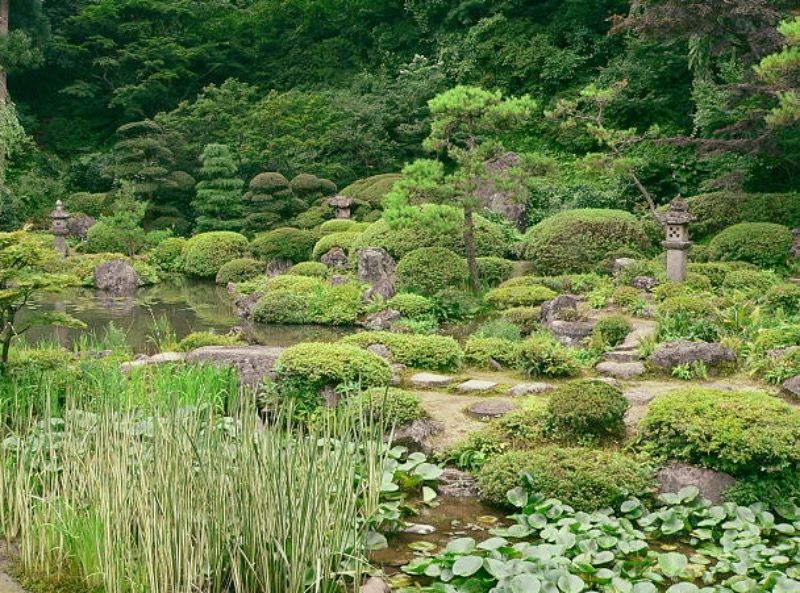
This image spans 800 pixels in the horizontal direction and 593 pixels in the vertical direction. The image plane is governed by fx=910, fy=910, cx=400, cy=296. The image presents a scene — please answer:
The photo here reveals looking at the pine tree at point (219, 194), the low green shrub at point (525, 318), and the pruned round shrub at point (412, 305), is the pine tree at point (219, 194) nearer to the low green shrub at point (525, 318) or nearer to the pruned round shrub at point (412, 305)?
the pruned round shrub at point (412, 305)

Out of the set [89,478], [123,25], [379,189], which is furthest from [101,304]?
[123,25]

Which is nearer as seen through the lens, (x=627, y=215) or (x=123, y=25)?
(x=627, y=215)

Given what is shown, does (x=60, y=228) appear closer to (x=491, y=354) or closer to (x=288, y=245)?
(x=288, y=245)

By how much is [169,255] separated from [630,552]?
1506cm

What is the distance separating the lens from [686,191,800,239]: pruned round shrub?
1303 centimetres

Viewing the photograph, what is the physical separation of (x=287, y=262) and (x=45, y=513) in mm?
12620

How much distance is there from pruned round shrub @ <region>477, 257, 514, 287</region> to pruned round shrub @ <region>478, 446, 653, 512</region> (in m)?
7.80

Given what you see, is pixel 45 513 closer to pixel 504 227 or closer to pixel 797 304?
pixel 797 304

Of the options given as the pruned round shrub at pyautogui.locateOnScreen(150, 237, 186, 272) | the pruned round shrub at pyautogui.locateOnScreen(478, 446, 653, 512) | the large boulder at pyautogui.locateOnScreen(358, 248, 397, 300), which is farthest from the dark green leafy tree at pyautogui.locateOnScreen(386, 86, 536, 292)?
the pruned round shrub at pyautogui.locateOnScreen(150, 237, 186, 272)

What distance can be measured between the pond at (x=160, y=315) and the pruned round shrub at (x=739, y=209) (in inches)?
229

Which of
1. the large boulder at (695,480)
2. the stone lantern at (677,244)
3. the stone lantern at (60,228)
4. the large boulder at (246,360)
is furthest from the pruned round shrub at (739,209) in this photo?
the stone lantern at (60,228)

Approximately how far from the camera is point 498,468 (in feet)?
17.0

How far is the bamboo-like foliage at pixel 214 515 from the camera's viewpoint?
11.0 feet

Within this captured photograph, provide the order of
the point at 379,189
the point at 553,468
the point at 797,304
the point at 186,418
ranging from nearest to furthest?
the point at 186,418 → the point at 553,468 → the point at 797,304 → the point at 379,189
